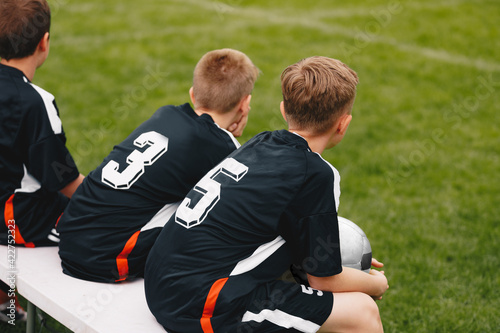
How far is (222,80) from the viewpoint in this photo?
297 cm

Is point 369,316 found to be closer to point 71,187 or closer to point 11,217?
point 71,187

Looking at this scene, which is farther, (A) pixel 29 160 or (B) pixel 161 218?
(A) pixel 29 160

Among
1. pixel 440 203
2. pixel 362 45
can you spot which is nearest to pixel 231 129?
pixel 440 203

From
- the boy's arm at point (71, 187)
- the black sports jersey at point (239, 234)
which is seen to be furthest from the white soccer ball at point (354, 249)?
the boy's arm at point (71, 187)

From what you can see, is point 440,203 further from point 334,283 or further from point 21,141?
point 21,141

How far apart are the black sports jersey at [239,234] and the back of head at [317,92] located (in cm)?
21

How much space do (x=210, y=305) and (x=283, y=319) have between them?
0.30 metres

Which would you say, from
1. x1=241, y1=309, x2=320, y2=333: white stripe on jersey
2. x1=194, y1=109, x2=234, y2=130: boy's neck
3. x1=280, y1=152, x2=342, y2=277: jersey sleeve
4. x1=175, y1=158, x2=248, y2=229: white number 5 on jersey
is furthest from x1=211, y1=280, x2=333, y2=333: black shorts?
x1=194, y1=109, x2=234, y2=130: boy's neck

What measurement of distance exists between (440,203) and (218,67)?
2525 mm

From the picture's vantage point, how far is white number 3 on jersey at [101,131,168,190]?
2.58 m

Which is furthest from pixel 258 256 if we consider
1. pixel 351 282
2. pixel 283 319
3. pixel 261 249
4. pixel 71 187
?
pixel 71 187

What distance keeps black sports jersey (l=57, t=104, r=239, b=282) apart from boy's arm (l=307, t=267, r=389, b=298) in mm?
785

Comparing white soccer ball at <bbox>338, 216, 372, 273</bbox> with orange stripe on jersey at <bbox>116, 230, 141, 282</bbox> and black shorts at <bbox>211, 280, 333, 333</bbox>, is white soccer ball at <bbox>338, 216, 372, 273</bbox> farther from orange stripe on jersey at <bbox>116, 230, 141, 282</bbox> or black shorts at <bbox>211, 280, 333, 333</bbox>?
orange stripe on jersey at <bbox>116, 230, 141, 282</bbox>

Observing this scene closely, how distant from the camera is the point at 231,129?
310cm
